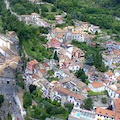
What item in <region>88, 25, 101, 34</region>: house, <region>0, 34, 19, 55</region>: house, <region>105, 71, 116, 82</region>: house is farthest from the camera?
<region>88, 25, 101, 34</region>: house

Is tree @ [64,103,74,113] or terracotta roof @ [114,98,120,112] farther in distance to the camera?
tree @ [64,103,74,113]

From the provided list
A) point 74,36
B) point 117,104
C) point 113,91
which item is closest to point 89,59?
point 113,91

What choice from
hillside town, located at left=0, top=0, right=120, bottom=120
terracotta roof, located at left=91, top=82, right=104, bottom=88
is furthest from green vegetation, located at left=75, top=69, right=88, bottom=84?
terracotta roof, located at left=91, top=82, right=104, bottom=88

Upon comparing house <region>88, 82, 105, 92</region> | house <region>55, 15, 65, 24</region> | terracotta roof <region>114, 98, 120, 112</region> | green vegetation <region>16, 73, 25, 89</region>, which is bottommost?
green vegetation <region>16, 73, 25, 89</region>

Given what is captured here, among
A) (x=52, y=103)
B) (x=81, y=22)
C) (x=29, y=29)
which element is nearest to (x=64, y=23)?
(x=81, y=22)

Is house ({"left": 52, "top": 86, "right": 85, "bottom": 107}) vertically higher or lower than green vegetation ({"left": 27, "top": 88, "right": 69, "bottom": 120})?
higher

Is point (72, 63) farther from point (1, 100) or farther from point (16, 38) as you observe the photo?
point (16, 38)

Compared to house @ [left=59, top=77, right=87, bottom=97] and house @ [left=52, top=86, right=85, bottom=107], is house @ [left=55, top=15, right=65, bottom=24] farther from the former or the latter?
house @ [left=52, top=86, right=85, bottom=107]

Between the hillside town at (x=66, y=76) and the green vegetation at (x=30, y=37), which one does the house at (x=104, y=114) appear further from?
the green vegetation at (x=30, y=37)
